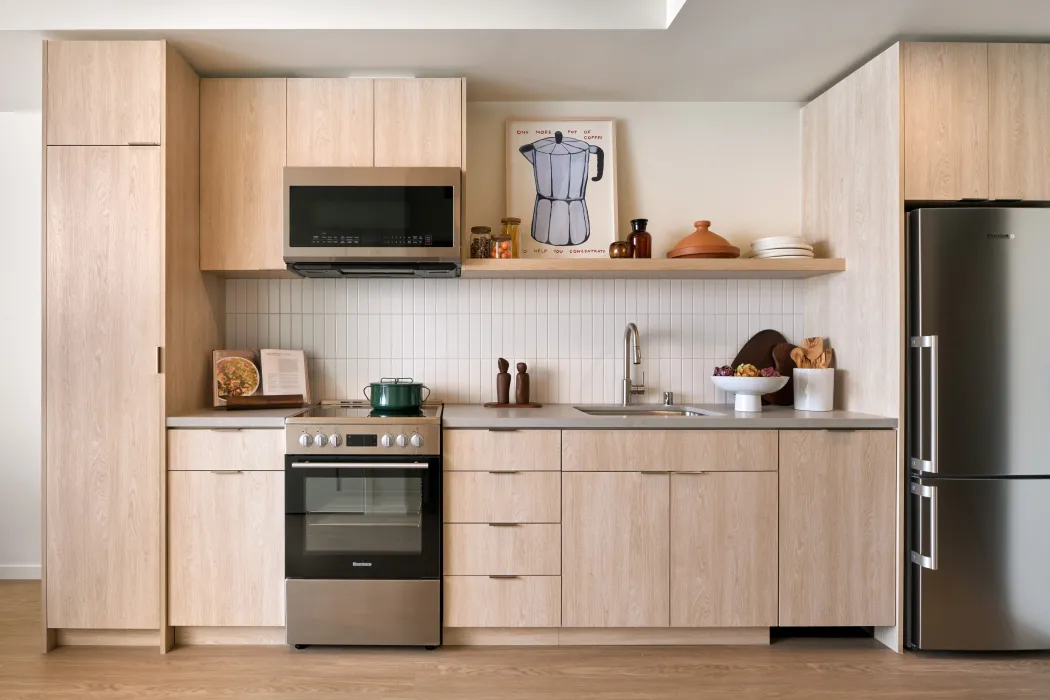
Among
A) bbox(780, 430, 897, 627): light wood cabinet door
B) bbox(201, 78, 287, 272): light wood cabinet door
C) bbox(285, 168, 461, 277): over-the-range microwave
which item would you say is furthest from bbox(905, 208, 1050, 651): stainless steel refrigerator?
bbox(201, 78, 287, 272): light wood cabinet door

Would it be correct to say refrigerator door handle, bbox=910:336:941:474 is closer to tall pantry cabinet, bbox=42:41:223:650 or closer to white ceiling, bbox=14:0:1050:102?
white ceiling, bbox=14:0:1050:102

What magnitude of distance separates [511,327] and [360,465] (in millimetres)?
1025

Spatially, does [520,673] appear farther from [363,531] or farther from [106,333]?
[106,333]

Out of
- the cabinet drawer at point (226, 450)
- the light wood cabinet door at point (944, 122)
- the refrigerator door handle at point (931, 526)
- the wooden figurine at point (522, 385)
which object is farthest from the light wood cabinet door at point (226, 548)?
the light wood cabinet door at point (944, 122)

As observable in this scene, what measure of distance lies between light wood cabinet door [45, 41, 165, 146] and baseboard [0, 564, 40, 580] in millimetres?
2089

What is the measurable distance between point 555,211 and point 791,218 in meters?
1.11

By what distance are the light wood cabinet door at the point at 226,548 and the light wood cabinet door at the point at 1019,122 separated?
2860mm

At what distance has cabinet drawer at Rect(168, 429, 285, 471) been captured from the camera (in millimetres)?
2502

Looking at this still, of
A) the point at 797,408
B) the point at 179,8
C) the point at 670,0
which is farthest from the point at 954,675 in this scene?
the point at 179,8

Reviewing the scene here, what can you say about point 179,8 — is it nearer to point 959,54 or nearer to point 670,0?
point 670,0

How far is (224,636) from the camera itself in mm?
2572

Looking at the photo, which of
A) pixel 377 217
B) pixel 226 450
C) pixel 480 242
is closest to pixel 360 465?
pixel 226 450

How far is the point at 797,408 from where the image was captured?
2.86 metres

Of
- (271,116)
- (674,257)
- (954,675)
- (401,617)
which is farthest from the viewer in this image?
(674,257)
